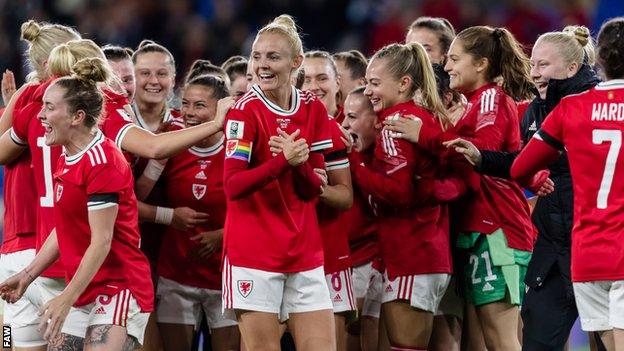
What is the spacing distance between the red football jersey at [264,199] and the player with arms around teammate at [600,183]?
1.13m

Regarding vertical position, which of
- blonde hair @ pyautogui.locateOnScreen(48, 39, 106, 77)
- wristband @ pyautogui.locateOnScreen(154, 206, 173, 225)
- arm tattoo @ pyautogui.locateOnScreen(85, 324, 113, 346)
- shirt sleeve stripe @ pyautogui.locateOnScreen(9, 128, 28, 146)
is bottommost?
arm tattoo @ pyautogui.locateOnScreen(85, 324, 113, 346)

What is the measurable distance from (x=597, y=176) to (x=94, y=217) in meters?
2.08

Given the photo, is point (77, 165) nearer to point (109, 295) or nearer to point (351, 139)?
point (109, 295)

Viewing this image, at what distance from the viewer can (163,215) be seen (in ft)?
19.3

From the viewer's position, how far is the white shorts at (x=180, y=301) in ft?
20.0

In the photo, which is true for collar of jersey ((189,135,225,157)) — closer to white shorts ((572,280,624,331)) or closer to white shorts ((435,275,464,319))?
white shorts ((435,275,464,319))

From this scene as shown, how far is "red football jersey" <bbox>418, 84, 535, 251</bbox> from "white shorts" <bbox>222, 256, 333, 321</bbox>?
96cm

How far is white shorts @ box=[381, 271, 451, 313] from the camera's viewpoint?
18.2 feet

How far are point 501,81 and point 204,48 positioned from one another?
7295mm

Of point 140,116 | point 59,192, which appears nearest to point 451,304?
point 140,116

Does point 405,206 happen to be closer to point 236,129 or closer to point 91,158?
point 236,129

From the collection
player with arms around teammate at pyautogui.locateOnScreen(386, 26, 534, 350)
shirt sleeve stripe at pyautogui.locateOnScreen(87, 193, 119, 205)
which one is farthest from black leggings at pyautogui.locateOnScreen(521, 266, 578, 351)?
shirt sleeve stripe at pyautogui.locateOnScreen(87, 193, 119, 205)

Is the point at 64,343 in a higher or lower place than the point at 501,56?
lower

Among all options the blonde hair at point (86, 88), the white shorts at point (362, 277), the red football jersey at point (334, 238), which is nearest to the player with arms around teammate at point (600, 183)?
the red football jersey at point (334, 238)
